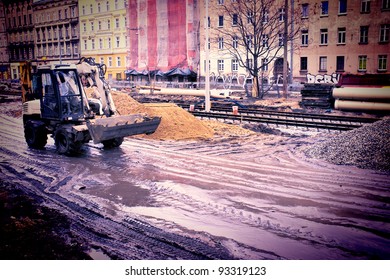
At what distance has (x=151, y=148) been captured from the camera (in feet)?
35.6

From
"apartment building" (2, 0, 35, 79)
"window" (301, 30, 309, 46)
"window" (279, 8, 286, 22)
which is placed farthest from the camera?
"window" (279, 8, 286, 22)

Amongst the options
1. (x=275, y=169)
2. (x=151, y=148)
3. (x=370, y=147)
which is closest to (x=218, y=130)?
(x=151, y=148)

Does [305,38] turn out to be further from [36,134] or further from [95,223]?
[95,223]

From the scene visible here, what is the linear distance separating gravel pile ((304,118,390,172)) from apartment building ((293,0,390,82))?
4.43m

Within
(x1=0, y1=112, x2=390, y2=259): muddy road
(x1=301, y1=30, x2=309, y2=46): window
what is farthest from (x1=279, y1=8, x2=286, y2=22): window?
(x1=0, y1=112, x2=390, y2=259): muddy road

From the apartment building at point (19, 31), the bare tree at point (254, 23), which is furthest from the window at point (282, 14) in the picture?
the apartment building at point (19, 31)

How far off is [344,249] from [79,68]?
298 inches

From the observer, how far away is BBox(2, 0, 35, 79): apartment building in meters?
10.2

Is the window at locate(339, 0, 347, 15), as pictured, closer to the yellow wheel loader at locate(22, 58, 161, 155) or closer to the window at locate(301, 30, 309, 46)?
the window at locate(301, 30, 309, 46)

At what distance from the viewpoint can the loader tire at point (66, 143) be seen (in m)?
9.66

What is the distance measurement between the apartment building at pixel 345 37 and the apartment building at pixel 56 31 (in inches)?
380

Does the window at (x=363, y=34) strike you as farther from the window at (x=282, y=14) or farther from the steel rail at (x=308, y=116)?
the window at (x=282, y=14)

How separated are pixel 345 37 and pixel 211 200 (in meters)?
10.3

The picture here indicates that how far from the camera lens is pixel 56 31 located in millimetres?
11227
